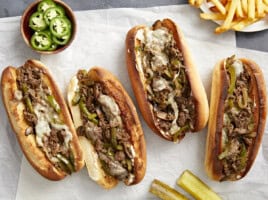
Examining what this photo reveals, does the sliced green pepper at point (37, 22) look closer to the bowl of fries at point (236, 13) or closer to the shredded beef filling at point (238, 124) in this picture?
the bowl of fries at point (236, 13)

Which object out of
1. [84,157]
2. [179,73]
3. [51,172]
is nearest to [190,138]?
[179,73]

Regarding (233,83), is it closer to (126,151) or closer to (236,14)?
(236,14)

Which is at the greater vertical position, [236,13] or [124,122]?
[236,13]

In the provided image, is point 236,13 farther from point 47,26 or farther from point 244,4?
point 47,26

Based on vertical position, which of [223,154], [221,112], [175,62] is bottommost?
[223,154]

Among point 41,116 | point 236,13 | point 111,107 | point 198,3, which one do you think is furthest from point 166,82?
point 41,116

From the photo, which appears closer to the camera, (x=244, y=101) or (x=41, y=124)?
(x=41, y=124)
